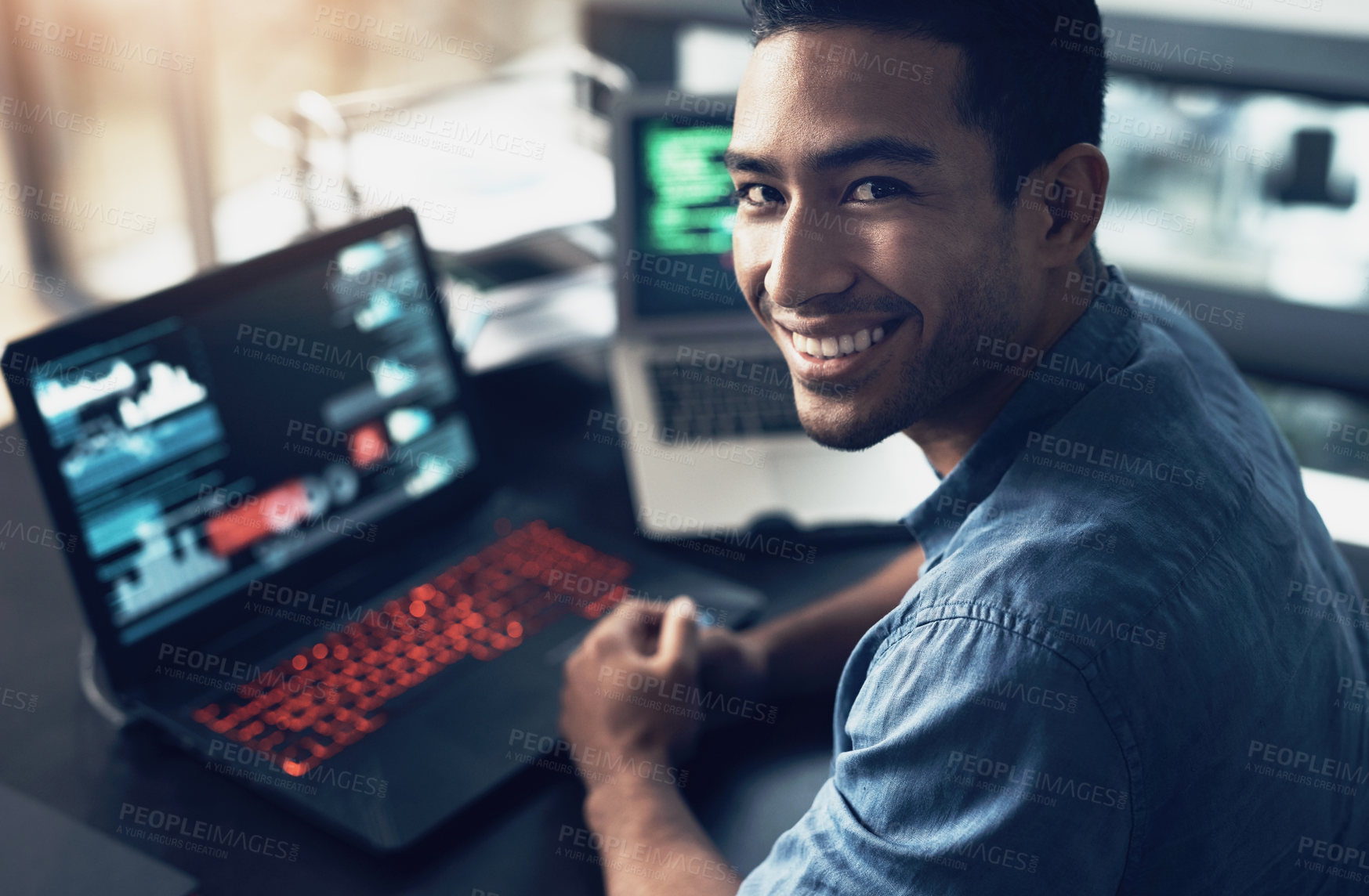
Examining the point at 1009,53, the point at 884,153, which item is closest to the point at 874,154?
the point at 884,153

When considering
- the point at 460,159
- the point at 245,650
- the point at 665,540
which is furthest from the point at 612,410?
the point at 245,650

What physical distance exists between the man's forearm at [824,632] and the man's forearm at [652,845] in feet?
0.58

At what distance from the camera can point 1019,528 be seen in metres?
0.76

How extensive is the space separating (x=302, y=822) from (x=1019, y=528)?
60 cm

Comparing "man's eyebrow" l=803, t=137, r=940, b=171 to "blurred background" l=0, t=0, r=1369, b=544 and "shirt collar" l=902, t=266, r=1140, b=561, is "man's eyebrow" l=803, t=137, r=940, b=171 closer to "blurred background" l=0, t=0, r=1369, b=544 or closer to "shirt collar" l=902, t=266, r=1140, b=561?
"shirt collar" l=902, t=266, r=1140, b=561

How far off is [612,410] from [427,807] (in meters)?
0.69

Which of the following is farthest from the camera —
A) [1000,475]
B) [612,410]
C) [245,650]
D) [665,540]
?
[612,410]

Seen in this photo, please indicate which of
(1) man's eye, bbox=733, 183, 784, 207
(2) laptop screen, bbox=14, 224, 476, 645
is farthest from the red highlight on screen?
(1) man's eye, bbox=733, 183, 784, 207

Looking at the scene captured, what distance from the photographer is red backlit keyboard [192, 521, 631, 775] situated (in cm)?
103

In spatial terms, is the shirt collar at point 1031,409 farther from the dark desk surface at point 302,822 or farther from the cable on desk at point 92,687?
the cable on desk at point 92,687

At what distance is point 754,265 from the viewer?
917 millimetres

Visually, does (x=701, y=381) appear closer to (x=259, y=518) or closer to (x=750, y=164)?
(x=259, y=518)

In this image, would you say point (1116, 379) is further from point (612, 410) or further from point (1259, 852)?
point (612, 410)

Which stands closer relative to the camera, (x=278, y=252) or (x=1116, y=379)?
(x=1116, y=379)
